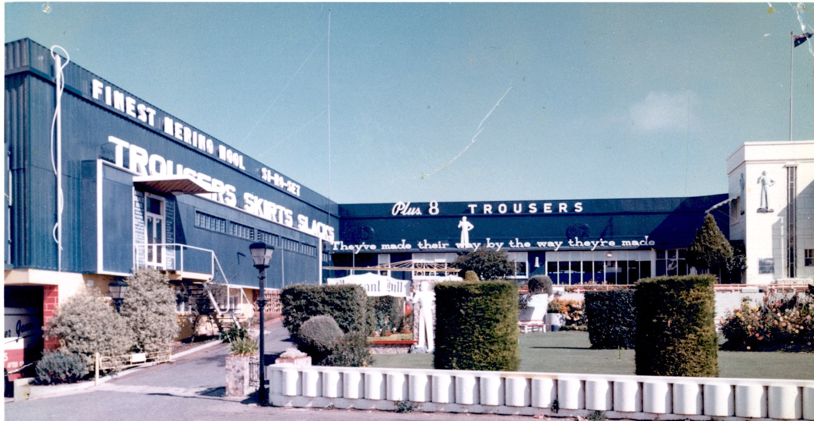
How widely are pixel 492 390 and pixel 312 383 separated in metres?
2.99

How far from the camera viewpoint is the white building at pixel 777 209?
3506cm

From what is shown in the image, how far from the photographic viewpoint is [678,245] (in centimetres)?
4597

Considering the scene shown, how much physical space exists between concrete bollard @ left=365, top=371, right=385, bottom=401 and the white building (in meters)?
30.4

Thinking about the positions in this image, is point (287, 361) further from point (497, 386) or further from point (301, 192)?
point (301, 192)

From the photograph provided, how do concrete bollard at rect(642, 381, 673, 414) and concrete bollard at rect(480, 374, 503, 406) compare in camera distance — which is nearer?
concrete bollard at rect(642, 381, 673, 414)

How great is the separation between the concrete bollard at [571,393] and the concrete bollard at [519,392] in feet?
→ 1.56

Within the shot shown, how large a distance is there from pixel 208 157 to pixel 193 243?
572 centimetres

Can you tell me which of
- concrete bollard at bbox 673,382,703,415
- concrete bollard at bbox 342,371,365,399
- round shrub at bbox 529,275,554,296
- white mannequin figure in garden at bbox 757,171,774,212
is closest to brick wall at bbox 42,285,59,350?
concrete bollard at bbox 342,371,365,399

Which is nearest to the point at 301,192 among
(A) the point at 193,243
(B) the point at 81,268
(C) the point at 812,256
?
(A) the point at 193,243

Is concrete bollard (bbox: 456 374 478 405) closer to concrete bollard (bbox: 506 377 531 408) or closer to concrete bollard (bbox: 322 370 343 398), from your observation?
concrete bollard (bbox: 506 377 531 408)

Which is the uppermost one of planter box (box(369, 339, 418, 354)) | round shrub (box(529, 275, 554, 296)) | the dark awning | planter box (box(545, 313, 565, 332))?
the dark awning

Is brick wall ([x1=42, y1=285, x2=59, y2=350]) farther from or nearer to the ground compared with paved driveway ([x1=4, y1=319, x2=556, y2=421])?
farther from the ground

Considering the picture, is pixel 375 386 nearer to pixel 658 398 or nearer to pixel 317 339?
pixel 317 339

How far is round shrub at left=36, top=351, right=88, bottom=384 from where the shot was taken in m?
14.8
